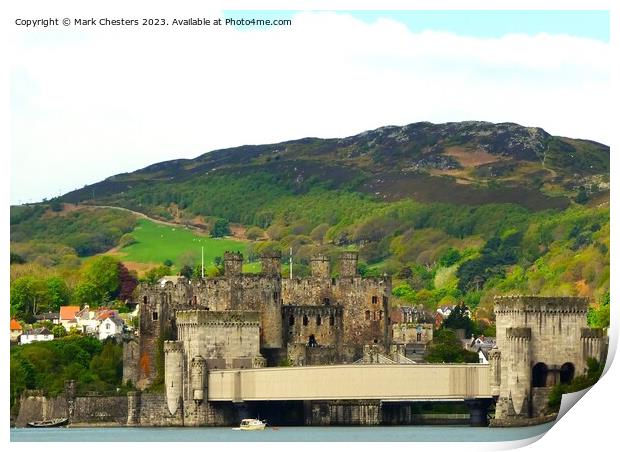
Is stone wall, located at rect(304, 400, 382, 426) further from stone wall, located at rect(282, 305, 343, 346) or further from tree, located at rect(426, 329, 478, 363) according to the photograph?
tree, located at rect(426, 329, 478, 363)

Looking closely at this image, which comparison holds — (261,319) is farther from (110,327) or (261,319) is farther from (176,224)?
(176,224)

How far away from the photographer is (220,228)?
194 metres

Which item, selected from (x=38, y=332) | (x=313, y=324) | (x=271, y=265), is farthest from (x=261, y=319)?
(x=38, y=332)

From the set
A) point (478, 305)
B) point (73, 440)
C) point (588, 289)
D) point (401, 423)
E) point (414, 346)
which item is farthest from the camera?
point (478, 305)

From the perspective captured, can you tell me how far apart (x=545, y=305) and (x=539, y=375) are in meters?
2.60

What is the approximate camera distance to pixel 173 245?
179625 mm

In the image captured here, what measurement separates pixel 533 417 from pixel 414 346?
95.8 ft

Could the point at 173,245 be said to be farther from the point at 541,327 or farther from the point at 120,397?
the point at 541,327

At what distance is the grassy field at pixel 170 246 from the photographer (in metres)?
172

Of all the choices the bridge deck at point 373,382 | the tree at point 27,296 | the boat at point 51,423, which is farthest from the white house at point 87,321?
the bridge deck at point 373,382

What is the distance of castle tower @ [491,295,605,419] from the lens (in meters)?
93.0

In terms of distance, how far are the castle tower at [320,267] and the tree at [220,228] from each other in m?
75.2

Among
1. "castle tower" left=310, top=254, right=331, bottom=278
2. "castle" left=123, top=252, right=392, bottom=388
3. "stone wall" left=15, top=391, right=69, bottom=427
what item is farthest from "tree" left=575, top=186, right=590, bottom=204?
"stone wall" left=15, top=391, right=69, bottom=427

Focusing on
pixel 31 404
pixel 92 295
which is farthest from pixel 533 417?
pixel 92 295
